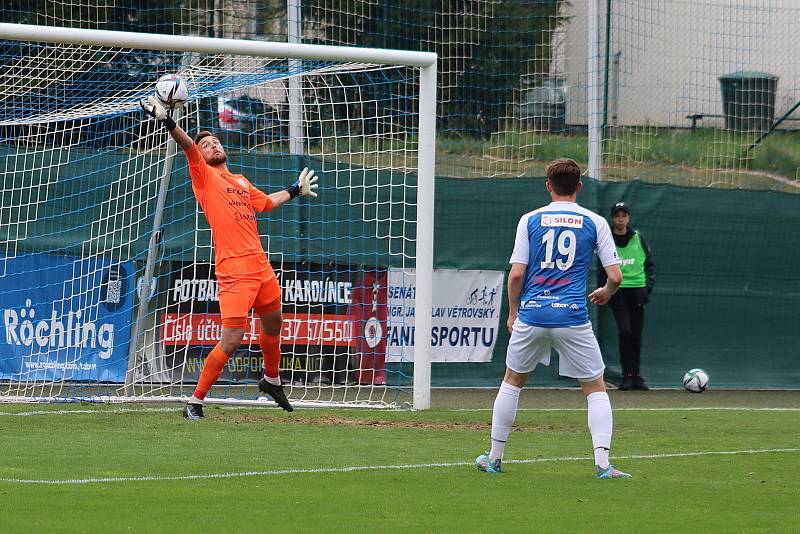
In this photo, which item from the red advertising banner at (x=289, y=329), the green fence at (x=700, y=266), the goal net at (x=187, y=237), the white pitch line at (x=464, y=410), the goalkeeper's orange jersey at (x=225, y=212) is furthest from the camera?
the green fence at (x=700, y=266)

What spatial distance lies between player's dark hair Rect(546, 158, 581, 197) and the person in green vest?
7168mm

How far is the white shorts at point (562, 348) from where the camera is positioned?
24.6 ft

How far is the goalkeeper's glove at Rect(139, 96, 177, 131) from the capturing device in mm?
9688

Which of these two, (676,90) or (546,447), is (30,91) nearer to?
(546,447)

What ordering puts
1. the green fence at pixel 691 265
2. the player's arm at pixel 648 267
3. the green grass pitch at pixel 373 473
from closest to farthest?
the green grass pitch at pixel 373 473 → the player's arm at pixel 648 267 → the green fence at pixel 691 265

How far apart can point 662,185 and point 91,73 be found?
22.7ft

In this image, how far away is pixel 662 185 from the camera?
15469 mm

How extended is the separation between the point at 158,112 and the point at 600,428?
14.2ft

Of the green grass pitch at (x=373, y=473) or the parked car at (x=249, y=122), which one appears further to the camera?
the parked car at (x=249, y=122)

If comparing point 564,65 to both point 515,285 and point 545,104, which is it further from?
point 515,285

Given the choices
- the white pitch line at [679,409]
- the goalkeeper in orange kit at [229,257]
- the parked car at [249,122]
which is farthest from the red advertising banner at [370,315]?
the goalkeeper in orange kit at [229,257]

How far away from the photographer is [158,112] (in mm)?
9773

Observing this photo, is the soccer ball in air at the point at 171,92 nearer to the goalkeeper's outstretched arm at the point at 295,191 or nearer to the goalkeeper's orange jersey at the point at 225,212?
the goalkeeper's orange jersey at the point at 225,212

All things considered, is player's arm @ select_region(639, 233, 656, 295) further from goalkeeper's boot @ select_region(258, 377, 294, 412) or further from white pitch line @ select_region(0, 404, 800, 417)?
goalkeeper's boot @ select_region(258, 377, 294, 412)
